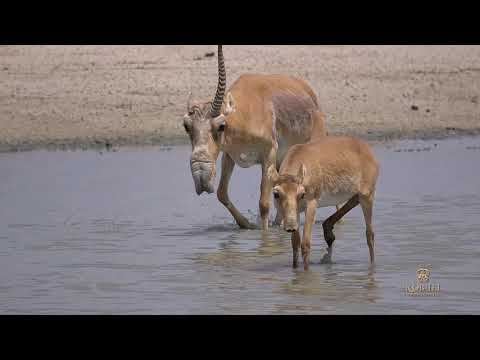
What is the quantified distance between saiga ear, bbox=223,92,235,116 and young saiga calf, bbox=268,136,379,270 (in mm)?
1806

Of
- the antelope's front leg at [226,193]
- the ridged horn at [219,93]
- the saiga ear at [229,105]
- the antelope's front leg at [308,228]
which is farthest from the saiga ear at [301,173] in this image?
the antelope's front leg at [226,193]

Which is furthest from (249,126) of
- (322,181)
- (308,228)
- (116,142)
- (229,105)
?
(116,142)

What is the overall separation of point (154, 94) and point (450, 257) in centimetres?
1065

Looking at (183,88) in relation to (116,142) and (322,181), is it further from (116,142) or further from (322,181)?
(322,181)

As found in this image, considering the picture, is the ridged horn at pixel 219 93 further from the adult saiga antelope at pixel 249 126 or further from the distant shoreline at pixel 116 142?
→ the distant shoreline at pixel 116 142

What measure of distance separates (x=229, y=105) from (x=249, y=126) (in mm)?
382

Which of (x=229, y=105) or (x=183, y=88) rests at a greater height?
(x=229, y=105)

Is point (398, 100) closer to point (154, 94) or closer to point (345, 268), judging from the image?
point (154, 94)

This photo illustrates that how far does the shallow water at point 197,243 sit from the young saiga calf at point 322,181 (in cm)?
43

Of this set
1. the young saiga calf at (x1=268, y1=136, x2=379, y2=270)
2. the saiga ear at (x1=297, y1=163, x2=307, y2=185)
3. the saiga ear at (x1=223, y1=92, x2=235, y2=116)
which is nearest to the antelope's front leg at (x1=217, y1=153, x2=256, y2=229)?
the saiga ear at (x1=223, y1=92, x2=235, y2=116)

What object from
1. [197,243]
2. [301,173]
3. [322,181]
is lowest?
[197,243]

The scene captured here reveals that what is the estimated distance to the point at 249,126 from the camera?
13438 millimetres

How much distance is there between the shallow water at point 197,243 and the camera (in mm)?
9961

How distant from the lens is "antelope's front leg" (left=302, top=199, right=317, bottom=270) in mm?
10609
